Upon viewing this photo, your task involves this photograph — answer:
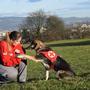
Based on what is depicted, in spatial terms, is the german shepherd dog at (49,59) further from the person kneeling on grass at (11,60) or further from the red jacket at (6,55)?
the red jacket at (6,55)

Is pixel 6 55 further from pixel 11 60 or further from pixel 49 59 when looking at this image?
pixel 49 59

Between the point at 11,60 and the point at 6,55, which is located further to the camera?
the point at 11,60

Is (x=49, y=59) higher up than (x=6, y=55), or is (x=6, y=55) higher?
(x=6, y=55)

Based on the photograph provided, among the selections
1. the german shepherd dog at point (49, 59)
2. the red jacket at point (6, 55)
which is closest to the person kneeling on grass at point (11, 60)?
the red jacket at point (6, 55)

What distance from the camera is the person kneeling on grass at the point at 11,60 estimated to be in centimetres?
973

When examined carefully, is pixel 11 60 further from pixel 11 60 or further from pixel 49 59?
pixel 49 59

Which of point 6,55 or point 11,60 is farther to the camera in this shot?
point 11,60

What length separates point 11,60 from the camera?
9.88 metres

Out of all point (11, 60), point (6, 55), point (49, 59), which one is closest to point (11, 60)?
point (11, 60)

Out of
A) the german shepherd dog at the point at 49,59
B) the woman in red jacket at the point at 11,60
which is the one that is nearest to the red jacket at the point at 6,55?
the woman in red jacket at the point at 11,60

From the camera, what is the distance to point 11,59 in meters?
9.84

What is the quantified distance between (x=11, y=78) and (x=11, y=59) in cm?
48

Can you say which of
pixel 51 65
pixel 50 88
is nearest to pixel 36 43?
pixel 51 65

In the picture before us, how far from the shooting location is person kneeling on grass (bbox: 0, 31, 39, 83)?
9734 mm
